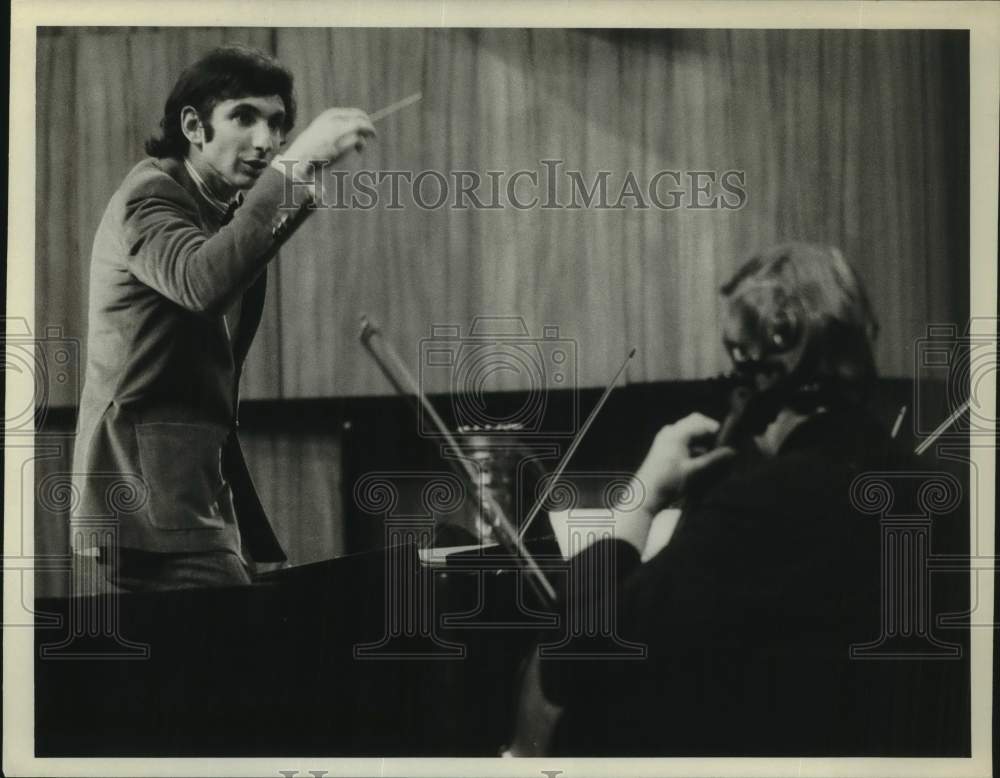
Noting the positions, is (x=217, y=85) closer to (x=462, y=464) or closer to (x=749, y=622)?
(x=462, y=464)

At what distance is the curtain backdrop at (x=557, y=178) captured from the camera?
1927 millimetres

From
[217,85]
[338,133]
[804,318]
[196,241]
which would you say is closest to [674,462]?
[804,318]

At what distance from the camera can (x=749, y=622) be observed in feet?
6.19

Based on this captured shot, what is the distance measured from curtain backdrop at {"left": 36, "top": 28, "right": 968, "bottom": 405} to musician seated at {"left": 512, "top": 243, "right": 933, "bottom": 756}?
0.12 meters

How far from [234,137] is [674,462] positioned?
1.28 meters

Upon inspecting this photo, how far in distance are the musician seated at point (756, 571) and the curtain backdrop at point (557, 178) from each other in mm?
115

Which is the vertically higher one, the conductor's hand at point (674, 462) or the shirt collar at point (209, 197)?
the shirt collar at point (209, 197)

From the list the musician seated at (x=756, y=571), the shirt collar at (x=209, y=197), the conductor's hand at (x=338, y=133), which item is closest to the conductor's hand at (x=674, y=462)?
the musician seated at (x=756, y=571)

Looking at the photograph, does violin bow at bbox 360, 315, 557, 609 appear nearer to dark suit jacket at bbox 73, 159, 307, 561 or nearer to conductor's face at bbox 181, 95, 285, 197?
dark suit jacket at bbox 73, 159, 307, 561

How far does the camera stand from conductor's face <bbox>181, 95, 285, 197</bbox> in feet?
6.35

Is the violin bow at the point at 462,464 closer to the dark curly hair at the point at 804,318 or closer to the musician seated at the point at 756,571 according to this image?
the musician seated at the point at 756,571

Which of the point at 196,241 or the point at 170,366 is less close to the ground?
the point at 196,241

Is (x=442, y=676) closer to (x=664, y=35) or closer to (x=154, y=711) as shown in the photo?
(x=154, y=711)

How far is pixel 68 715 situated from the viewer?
6.34 ft
